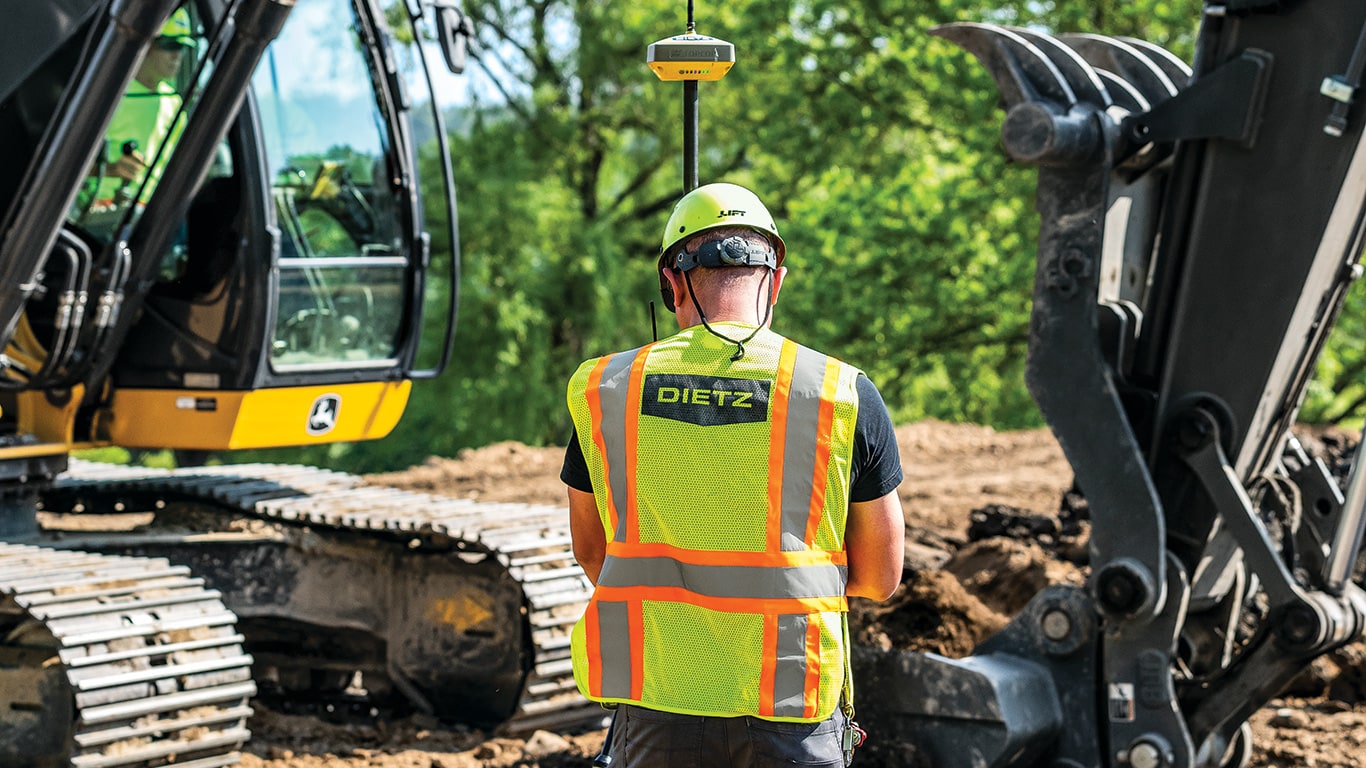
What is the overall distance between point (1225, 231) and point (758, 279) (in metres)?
Result: 1.98

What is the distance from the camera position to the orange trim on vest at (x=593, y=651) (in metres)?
2.68

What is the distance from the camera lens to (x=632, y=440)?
265cm

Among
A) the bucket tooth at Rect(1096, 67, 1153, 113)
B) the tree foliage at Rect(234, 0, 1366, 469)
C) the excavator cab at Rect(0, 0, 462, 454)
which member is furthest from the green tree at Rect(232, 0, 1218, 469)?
the bucket tooth at Rect(1096, 67, 1153, 113)

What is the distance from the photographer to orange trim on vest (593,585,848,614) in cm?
257

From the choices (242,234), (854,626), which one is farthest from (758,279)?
(242,234)

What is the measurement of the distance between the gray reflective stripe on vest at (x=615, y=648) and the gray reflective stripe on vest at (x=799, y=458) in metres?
0.31

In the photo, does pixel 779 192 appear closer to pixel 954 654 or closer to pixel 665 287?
pixel 954 654

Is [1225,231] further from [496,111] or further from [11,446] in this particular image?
[496,111]

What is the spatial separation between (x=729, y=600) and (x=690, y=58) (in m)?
1.21

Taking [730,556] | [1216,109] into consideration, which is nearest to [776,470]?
[730,556]

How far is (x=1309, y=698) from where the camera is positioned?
5879 millimetres

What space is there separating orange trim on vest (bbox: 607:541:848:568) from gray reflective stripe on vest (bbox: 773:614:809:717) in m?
0.10

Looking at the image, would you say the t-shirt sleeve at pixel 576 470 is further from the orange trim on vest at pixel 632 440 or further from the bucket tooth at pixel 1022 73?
the bucket tooth at pixel 1022 73

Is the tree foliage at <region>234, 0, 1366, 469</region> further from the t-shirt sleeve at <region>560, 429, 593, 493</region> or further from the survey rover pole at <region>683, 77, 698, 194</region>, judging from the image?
the t-shirt sleeve at <region>560, 429, 593, 493</region>
